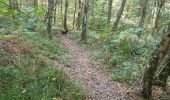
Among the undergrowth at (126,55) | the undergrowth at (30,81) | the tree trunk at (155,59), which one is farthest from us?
the undergrowth at (126,55)

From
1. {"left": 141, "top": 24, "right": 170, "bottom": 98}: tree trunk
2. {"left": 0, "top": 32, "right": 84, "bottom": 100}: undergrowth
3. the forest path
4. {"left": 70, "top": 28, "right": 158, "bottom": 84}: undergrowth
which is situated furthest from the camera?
{"left": 70, "top": 28, "right": 158, "bottom": 84}: undergrowth

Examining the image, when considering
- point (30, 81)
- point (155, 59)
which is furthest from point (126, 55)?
point (30, 81)

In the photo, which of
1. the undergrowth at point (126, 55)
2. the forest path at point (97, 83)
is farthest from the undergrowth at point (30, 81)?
the undergrowth at point (126, 55)

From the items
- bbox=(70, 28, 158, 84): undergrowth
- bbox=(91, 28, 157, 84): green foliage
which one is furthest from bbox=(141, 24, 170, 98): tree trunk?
bbox=(91, 28, 157, 84): green foliage

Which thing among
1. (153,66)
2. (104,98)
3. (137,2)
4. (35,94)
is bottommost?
(104,98)

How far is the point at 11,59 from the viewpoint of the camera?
330 inches

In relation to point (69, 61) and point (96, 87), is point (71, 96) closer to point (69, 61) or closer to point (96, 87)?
point (96, 87)

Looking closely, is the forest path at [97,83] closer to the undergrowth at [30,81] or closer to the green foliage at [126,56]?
the green foliage at [126,56]

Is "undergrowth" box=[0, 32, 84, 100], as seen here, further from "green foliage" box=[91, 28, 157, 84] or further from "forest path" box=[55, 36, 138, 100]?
"green foliage" box=[91, 28, 157, 84]

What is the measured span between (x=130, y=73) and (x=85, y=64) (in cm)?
246

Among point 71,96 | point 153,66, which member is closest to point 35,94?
point 71,96

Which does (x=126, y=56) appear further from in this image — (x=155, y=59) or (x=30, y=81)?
(x=30, y=81)

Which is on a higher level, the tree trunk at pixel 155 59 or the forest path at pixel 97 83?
the tree trunk at pixel 155 59

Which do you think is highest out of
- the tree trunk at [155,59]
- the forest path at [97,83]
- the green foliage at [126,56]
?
the tree trunk at [155,59]
